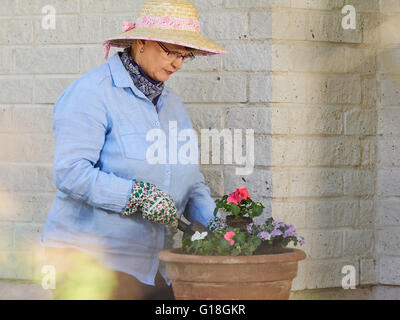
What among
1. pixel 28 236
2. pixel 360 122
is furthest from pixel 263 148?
pixel 28 236

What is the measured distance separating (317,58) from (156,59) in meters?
1.27

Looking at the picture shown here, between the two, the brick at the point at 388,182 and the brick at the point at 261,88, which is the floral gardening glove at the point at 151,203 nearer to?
the brick at the point at 261,88

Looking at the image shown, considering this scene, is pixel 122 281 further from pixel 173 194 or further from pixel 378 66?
pixel 378 66

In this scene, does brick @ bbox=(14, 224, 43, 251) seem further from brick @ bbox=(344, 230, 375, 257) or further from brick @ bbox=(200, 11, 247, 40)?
brick @ bbox=(344, 230, 375, 257)

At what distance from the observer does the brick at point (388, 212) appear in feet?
15.4

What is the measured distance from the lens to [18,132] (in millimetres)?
4785

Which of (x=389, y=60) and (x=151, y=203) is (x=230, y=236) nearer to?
(x=151, y=203)

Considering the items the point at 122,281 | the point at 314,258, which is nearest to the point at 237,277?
the point at 122,281

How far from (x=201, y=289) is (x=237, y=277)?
0.51ft

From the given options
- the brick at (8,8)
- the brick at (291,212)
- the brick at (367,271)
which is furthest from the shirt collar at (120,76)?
the brick at (367,271)

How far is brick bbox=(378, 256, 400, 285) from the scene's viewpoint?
4.73 metres

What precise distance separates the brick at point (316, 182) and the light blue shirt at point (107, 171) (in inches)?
37.9

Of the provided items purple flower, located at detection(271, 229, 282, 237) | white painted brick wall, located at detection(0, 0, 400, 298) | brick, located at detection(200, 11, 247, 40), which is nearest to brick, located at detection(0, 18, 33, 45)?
white painted brick wall, located at detection(0, 0, 400, 298)

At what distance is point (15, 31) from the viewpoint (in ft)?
Result: 15.8
